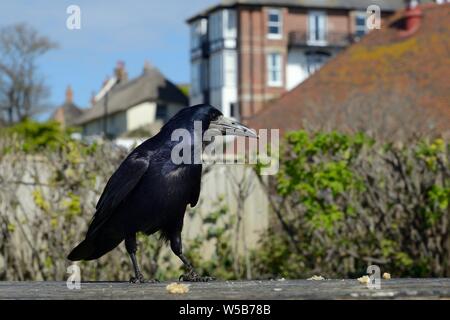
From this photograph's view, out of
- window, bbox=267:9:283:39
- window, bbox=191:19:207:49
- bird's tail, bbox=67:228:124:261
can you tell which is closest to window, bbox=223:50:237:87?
window, bbox=267:9:283:39

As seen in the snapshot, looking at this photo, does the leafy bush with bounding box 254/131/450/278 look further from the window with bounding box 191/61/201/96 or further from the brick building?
the window with bounding box 191/61/201/96

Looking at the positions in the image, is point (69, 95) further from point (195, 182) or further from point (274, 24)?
point (195, 182)

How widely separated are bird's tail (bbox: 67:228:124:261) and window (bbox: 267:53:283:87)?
209 feet

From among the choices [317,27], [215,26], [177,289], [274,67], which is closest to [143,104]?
[215,26]

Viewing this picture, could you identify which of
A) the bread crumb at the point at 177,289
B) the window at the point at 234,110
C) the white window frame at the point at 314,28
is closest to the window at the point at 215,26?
the window at the point at 234,110

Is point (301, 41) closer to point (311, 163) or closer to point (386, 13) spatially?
point (386, 13)

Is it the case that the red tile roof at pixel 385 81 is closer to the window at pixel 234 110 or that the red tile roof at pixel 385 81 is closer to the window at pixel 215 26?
the window at pixel 234 110

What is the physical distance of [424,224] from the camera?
43.7ft

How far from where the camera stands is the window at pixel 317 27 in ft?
246

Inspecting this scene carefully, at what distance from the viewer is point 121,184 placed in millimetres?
6852

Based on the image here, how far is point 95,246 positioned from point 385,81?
3019 centimetres

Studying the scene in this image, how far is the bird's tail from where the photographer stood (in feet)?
22.9

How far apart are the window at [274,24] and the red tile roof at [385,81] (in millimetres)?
28997
